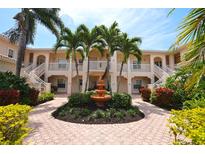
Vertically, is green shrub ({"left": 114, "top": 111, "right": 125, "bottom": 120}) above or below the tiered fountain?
below

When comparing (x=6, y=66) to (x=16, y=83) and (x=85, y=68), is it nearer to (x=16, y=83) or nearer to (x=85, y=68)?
(x=16, y=83)

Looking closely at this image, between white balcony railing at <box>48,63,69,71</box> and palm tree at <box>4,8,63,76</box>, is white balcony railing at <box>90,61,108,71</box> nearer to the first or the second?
white balcony railing at <box>48,63,69,71</box>

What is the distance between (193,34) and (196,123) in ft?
5.47

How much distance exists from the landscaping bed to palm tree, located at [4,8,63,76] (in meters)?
6.43

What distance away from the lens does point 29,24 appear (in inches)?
560

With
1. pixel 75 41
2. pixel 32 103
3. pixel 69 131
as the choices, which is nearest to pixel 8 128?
pixel 69 131

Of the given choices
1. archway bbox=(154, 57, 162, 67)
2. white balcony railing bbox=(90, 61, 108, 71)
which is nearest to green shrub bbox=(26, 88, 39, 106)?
white balcony railing bbox=(90, 61, 108, 71)

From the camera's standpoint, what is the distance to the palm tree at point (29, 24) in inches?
532

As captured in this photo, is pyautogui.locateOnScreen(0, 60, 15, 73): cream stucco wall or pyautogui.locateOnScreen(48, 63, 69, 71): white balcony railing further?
pyautogui.locateOnScreen(48, 63, 69, 71): white balcony railing

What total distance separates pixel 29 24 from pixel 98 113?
35.8ft

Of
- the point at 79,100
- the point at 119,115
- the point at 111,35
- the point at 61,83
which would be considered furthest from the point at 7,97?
the point at 61,83

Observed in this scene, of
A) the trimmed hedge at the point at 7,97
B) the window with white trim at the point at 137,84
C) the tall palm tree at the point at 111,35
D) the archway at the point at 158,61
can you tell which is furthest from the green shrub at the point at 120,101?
the archway at the point at 158,61

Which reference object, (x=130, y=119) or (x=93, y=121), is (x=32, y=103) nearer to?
(x=93, y=121)

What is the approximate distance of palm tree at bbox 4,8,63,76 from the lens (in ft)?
44.3
